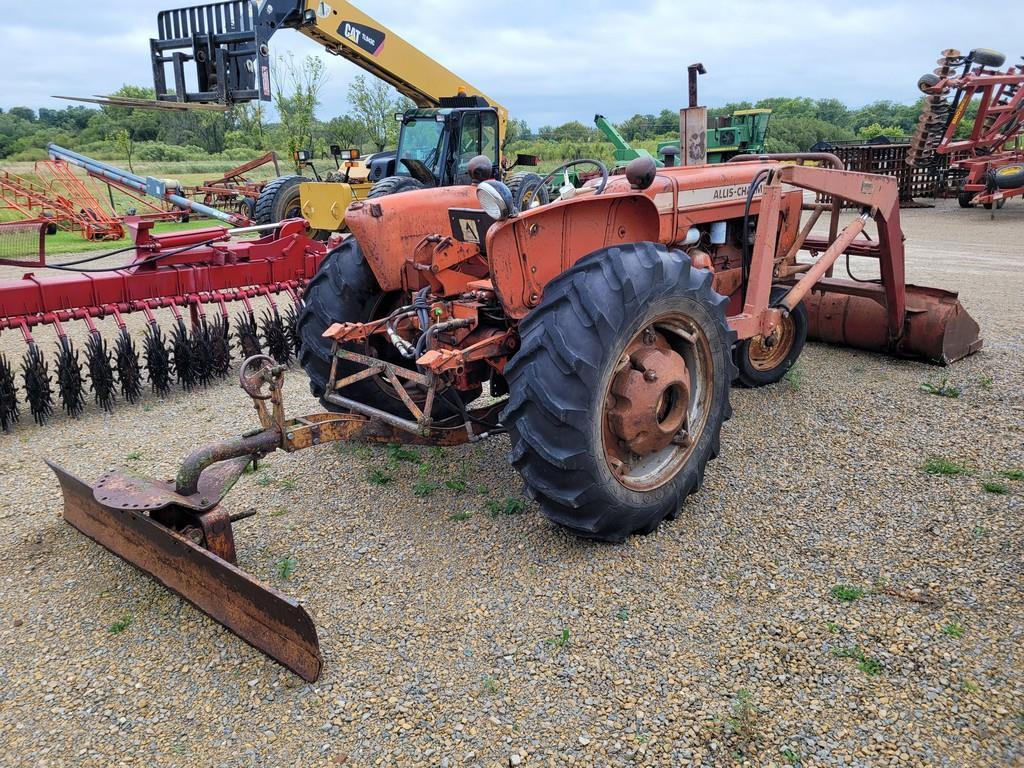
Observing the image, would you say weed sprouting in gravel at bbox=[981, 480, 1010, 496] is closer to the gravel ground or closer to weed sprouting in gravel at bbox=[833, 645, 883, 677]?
the gravel ground

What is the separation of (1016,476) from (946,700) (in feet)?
6.20

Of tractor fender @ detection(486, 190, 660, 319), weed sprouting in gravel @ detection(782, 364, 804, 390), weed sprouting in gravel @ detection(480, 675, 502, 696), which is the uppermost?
tractor fender @ detection(486, 190, 660, 319)

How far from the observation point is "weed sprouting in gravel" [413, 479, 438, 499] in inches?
154

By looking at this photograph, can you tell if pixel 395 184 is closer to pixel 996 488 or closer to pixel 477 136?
pixel 477 136

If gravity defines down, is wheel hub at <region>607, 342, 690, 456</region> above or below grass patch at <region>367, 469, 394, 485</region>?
above

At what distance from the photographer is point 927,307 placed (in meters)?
5.49

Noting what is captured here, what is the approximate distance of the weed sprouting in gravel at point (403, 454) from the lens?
14.3ft

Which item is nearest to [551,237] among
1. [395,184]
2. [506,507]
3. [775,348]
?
[506,507]

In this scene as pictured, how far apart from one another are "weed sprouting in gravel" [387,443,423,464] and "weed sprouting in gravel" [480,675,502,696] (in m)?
1.87

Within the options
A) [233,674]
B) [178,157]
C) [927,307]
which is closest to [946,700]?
[233,674]

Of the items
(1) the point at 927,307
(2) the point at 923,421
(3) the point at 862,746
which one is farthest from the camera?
(1) the point at 927,307

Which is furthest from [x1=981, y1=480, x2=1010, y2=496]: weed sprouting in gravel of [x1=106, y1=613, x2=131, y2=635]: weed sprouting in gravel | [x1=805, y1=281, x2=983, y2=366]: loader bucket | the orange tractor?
[x1=106, y1=613, x2=131, y2=635]: weed sprouting in gravel

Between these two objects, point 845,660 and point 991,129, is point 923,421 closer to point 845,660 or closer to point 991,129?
point 845,660

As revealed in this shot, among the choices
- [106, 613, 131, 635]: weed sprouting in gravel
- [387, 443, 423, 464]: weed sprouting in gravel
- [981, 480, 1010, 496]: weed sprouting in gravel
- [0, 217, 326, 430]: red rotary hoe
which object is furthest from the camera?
[0, 217, 326, 430]: red rotary hoe
